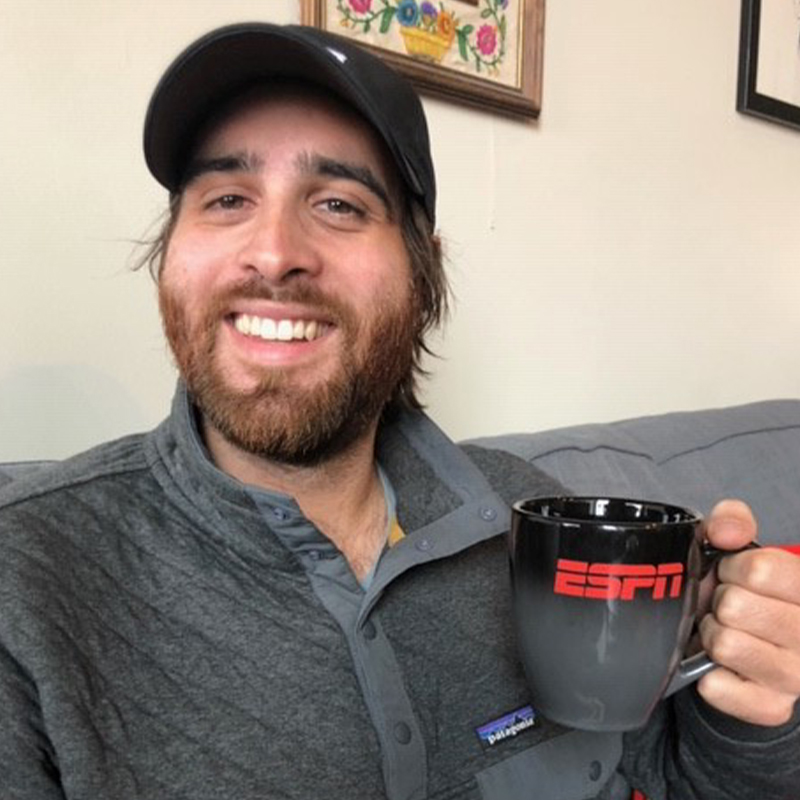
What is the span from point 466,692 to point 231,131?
0.54 m

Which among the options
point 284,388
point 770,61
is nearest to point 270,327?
point 284,388

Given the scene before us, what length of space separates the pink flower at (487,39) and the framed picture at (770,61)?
72 cm

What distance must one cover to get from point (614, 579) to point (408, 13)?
981 mm

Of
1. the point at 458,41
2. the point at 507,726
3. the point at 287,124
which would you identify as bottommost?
the point at 507,726

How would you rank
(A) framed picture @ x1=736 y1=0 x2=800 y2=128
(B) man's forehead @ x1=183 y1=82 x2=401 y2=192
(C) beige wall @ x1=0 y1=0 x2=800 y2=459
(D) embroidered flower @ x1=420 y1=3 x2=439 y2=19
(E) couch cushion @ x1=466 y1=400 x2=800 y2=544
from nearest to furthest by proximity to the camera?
(B) man's forehead @ x1=183 y1=82 x2=401 y2=192, (C) beige wall @ x1=0 y1=0 x2=800 y2=459, (E) couch cushion @ x1=466 y1=400 x2=800 y2=544, (D) embroidered flower @ x1=420 y1=3 x2=439 y2=19, (A) framed picture @ x1=736 y1=0 x2=800 y2=128

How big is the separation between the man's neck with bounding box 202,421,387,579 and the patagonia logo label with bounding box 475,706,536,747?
0.17 meters

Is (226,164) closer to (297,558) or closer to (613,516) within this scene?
(297,558)

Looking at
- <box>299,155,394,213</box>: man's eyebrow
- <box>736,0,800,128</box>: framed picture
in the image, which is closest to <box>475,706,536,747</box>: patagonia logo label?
<box>299,155,394,213</box>: man's eyebrow

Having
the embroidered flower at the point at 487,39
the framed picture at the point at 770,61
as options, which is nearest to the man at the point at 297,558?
the embroidered flower at the point at 487,39

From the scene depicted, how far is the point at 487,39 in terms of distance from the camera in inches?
51.8

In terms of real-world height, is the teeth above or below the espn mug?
above

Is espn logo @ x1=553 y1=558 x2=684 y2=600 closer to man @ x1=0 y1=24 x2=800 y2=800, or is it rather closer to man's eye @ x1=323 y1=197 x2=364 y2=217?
man @ x1=0 y1=24 x2=800 y2=800

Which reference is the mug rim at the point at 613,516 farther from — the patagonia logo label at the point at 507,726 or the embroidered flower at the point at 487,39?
the embroidered flower at the point at 487,39

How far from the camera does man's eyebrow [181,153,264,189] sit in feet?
2.52
